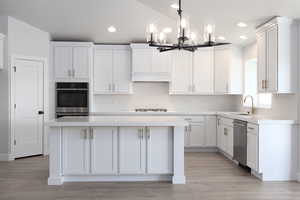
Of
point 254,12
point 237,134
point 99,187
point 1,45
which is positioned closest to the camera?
point 99,187

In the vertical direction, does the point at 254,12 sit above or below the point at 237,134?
above

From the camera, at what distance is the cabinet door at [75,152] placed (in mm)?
4625

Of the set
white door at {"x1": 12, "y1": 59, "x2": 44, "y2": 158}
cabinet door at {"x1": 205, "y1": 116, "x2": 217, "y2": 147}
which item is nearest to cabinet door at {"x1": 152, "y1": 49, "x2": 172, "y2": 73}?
cabinet door at {"x1": 205, "y1": 116, "x2": 217, "y2": 147}

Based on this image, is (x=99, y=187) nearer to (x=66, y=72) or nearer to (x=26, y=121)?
(x=26, y=121)

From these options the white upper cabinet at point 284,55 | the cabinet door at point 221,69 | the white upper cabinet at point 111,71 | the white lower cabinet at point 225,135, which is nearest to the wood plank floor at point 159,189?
the white lower cabinet at point 225,135

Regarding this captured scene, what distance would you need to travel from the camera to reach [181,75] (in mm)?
7535

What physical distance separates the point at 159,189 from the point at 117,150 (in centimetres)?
80

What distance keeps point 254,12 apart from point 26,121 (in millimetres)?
4659

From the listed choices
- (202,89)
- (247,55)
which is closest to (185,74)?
(202,89)

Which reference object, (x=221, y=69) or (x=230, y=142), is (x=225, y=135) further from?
(x=221, y=69)

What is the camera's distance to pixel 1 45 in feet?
20.3

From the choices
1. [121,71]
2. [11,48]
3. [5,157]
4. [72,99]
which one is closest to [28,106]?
[72,99]

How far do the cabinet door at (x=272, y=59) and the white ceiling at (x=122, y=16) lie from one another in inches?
10.0

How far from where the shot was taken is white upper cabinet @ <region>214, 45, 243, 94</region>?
7.36m
